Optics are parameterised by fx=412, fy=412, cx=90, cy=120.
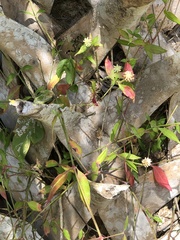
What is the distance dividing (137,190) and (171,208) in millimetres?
147

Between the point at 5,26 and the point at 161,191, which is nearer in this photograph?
the point at 5,26

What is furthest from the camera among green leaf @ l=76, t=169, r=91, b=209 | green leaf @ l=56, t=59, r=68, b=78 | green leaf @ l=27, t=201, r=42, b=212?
green leaf @ l=27, t=201, r=42, b=212

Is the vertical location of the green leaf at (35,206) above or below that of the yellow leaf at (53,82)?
below

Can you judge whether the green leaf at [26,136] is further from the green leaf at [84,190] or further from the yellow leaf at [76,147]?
the green leaf at [84,190]

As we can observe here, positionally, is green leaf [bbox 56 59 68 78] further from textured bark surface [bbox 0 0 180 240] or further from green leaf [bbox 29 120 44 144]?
green leaf [bbox 29 120 44 144]

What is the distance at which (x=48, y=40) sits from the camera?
118cm

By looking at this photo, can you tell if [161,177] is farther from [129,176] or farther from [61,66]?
[61,66]

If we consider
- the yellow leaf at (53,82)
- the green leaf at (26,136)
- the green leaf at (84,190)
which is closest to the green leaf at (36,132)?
the green leaf at (26,136)

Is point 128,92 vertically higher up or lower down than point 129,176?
higher up

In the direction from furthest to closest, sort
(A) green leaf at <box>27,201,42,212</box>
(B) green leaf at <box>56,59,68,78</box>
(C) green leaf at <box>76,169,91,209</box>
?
(A) green leaf at <box>27,201,42,212</box> < (B) green leaf at <box>56,59,68,78</box> < (C) green leaf at <box>76,169,91,209</box>

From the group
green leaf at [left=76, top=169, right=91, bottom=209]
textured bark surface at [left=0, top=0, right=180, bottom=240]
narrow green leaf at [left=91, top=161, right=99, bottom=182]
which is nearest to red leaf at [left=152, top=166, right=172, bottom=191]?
textured bark surface at [left=0, top=0, right=180, bottom=240]

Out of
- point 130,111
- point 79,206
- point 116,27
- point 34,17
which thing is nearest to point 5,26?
point 34,17

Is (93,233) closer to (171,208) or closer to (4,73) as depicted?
(171,208)

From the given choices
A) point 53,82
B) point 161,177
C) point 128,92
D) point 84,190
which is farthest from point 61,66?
point 161,177
